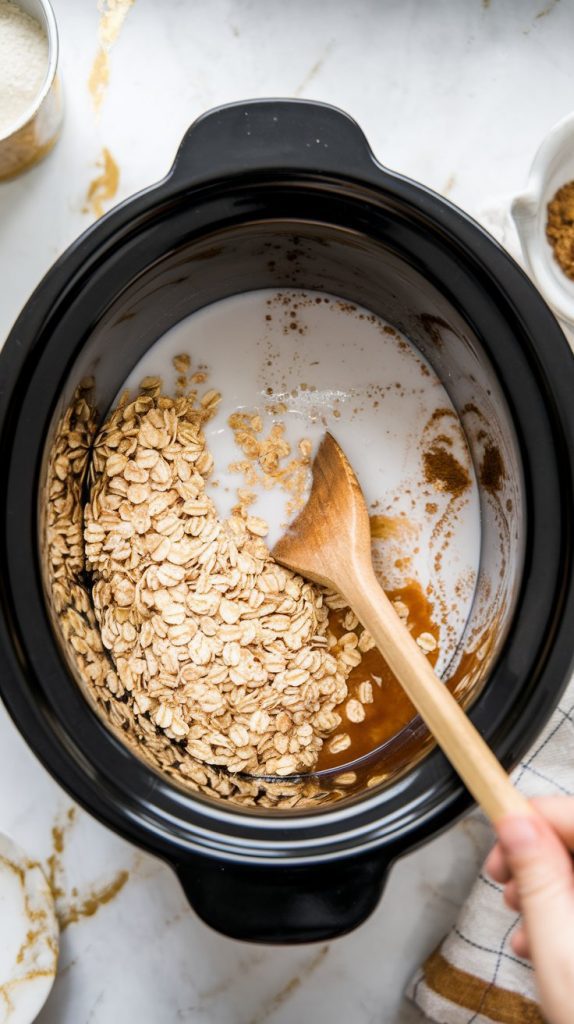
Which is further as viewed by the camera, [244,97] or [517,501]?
[244,97]

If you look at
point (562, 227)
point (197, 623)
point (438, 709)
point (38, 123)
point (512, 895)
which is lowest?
point (512, 895)

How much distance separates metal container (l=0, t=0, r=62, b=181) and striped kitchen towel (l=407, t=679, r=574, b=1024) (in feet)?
2.44

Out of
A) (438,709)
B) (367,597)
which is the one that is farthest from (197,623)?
(438,709)

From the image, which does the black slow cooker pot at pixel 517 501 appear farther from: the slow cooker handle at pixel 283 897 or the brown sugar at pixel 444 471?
the brown sugar at pixel 444 471

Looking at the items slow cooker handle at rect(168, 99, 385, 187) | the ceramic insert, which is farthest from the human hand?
slow cooker handle at rect(168, 99, 385, 187)

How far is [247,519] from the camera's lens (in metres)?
0.91

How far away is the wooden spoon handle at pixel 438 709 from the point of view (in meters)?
0.62

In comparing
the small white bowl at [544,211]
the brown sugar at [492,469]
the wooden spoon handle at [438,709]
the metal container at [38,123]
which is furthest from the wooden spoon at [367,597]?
the metal container at [38,123]

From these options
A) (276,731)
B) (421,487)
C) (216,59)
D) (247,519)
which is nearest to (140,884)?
(276,731)

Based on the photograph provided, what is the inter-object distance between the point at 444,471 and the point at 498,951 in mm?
470

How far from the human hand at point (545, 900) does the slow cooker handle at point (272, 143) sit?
0.50 m

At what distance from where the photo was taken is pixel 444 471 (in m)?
0.91

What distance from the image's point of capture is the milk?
910 millimetres

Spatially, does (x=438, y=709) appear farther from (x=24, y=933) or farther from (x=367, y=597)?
(x=24, y=933)
